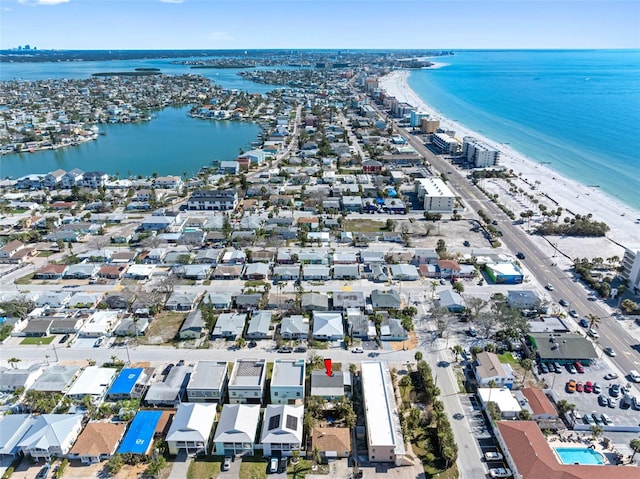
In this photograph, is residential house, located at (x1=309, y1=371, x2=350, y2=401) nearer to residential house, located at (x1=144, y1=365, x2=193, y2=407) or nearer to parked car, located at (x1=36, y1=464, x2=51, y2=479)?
residential house, located at (x1=144, y1=365, x2=193, y2=407)

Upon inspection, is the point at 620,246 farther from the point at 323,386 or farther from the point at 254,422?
the point at 254,422

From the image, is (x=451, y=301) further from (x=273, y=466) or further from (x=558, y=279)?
(x=273, y=466)

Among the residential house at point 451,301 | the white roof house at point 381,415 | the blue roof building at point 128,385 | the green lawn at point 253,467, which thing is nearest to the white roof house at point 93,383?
the blue roof building at point 128,385

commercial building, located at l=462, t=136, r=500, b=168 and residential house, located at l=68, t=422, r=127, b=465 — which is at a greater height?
commercial building, located at l=462, t=136, r=500, b=168

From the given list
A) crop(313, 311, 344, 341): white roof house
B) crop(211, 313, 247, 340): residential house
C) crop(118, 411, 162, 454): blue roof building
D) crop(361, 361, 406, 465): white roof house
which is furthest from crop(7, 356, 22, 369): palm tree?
crop(361, 361, 406, 465): white roof house

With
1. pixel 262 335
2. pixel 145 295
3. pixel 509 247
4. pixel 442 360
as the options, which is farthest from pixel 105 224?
pixel 509 247

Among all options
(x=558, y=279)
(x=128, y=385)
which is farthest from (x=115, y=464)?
(x=558, y=279)
